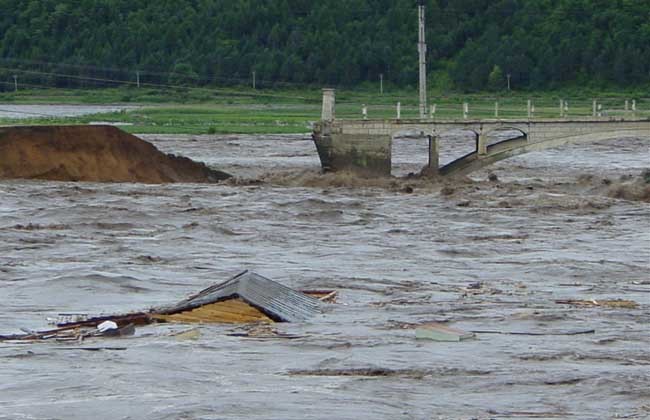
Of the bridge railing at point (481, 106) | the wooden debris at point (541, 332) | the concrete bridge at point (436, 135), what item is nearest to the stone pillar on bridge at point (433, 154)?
the concrete bridge at point (436, 135)

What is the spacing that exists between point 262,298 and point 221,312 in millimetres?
815

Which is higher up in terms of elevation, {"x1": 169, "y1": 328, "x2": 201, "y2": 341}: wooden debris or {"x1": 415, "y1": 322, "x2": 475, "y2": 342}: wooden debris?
{"x1": 169, "y1": 328, "x2": 201, "y2": 341}: wooden debris

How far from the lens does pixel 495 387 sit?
19406 mm

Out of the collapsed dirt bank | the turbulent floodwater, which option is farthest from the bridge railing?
the turbulent floodwater

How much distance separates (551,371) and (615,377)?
898mm

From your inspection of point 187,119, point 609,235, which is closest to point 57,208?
point 609,235

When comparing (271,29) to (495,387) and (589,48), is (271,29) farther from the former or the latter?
(495,387)

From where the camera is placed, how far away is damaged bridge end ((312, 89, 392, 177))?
62.9 meters

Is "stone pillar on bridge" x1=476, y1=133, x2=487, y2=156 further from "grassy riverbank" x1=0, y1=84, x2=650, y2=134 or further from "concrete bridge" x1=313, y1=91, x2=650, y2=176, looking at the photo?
"grassy riverbank" x1=0, y1=84, x2=650, y2=134

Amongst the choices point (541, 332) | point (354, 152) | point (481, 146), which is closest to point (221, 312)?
point (541, 332)

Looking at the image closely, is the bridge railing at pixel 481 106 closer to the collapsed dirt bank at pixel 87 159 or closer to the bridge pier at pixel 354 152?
the bridge pier at pixel 354 152

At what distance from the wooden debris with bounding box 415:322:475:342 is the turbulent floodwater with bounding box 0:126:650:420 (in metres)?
0.41

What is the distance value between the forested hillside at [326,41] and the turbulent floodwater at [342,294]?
228ft

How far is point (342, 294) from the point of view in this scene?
28203mm
